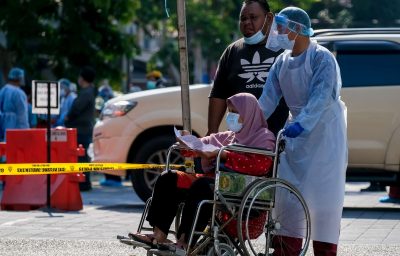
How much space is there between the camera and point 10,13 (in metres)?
26.0

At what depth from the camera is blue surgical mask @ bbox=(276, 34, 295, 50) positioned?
846 cm

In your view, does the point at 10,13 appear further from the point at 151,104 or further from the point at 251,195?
the point at 251,195

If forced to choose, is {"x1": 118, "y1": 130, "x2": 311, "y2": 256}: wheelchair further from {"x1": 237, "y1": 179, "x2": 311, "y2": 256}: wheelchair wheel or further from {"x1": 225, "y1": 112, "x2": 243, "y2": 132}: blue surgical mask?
{"x1": 225, "y1": 112, "x2": 243, "y2": 132}: blue surgical mask

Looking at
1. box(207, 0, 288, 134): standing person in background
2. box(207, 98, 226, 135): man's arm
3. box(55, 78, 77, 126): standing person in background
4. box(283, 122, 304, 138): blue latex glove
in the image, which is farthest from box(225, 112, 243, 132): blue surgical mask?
box(55, 78, 77, 126): standing person in background

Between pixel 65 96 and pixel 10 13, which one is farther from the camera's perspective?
pixel 10 13

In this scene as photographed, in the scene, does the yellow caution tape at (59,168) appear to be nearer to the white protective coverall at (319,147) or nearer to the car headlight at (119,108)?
the white protective coverall at (319,147)

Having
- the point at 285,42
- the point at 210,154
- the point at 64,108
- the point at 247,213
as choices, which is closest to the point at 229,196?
the point at 247,213

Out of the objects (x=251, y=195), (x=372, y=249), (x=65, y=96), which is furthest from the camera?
(x=65, y=96)

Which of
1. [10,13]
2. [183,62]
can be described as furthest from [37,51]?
[183,62]

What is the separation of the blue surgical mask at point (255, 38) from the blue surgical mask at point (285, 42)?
889 millimetres

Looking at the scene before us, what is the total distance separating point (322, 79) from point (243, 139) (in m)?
0.67

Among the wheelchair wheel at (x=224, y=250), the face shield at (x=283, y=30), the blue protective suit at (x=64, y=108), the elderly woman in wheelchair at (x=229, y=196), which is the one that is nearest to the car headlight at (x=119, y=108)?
the blue protective suit at (x=64, y=108)

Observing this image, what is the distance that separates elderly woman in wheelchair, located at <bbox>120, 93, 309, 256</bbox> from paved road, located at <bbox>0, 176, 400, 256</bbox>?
66.5 inches

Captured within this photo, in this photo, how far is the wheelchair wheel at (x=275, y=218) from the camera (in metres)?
7.98
